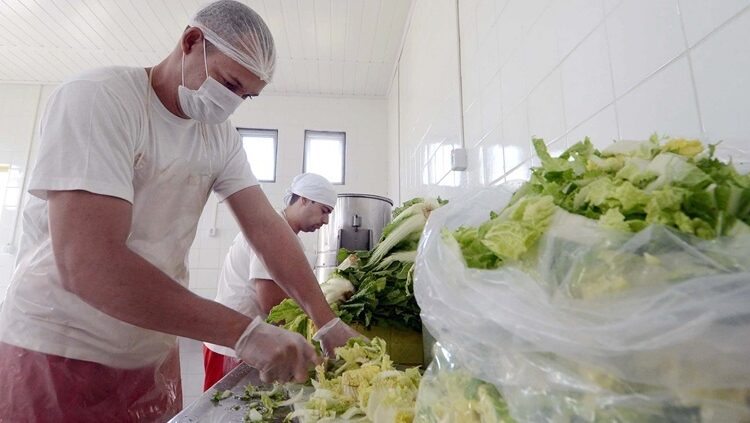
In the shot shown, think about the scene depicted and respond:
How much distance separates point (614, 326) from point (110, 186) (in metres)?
1.05

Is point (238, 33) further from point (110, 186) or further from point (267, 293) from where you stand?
point (267, 293)

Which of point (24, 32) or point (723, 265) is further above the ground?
point (24, 32)

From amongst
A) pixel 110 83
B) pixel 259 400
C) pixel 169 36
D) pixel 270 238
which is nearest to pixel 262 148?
pixel 169 36

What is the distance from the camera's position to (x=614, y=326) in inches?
13.5

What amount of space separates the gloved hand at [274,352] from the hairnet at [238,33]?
817 millimetres

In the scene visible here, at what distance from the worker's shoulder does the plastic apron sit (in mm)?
54

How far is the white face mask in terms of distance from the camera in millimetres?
1241

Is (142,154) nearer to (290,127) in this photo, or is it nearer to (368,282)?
(368,282)

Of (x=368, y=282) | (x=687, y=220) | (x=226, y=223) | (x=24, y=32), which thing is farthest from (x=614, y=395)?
(x=24, y=32)

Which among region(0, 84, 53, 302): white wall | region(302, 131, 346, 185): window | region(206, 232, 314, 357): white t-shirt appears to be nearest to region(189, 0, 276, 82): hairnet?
region(206, 232, 314, 357): white t-shirt

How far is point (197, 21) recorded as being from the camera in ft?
4.18

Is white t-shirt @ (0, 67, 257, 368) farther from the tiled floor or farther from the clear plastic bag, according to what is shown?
the tiled floor

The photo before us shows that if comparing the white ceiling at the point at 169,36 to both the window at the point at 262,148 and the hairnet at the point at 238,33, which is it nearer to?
the window at the point at 262,148

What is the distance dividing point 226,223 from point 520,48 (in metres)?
3.94
